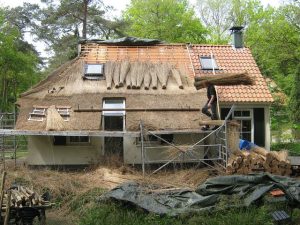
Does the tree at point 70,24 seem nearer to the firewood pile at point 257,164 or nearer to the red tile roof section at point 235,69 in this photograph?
the red tile roof section at point 235,69

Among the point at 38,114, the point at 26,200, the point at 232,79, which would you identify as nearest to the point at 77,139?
the point at 38,114

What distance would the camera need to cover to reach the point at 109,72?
1900cm

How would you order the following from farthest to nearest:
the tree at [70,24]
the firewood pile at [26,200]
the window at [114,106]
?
the tree at [70,24]
the window at [114,106]
the firewood pile at [26,200]

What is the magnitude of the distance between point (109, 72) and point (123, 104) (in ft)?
7.19

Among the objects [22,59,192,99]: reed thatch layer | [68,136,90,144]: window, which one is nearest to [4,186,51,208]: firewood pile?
[68,136,90,144]: window

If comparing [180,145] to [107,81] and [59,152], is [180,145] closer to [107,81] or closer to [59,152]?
[107,81]

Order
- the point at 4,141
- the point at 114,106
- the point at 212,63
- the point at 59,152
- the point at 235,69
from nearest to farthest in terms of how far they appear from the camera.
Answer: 1. the point at 114,106
2. the point at 59,152
3. the point at 4,141
4. the point at 235,69
5. the point at 212,63

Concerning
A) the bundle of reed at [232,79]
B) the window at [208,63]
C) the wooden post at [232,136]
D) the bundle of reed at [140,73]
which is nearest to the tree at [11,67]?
the bundle of reed at [140,73]

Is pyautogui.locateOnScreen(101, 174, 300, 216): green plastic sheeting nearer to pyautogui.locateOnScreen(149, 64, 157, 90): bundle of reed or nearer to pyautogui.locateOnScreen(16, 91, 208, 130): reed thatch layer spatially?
pyautogui.locateOnScreen(16, 91, 208, 130): reed thatch layer

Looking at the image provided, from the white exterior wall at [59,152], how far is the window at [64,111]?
1.40m

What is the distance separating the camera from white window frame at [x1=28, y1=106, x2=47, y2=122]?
1652 cm

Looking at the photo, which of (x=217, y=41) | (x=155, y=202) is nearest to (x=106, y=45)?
(x=155, y=202)

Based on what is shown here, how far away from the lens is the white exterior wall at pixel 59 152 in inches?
684

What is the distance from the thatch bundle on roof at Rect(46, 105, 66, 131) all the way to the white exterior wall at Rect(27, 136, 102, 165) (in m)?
1.49
